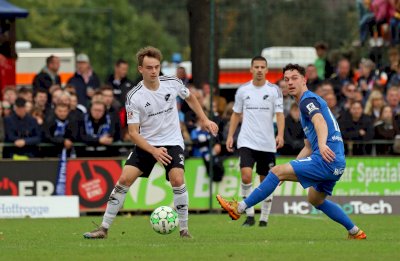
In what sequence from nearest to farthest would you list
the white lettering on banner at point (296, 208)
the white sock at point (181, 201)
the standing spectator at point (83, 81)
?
the white sock at point (181, 201) < the white lettering on banner at point (296, 208) < the standing spectator at point (83, 81)

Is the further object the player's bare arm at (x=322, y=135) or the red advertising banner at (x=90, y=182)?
the red advertising banner at (x=90, y=182)

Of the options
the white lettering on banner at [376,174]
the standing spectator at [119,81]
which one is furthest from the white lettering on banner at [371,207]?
the standing spectator at [119,81]

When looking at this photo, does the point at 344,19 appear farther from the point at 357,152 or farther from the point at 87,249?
the point at 87,249

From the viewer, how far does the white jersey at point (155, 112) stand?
46.5 feet

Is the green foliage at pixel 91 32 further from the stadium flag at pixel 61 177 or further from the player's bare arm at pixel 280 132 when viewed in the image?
the player's bare arm at pixel 280 132

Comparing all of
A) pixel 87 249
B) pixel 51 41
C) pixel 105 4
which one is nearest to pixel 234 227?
pixel 87 249

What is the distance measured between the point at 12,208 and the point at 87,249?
294 inches

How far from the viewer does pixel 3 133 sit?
2130cm

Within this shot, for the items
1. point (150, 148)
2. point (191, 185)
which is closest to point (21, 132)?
point (191, 185)

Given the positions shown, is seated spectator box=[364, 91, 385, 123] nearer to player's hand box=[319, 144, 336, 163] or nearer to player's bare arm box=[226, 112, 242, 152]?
player's bare arm box=[226, 112, 242, 152]

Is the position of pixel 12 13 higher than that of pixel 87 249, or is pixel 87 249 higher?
pixel 12 13

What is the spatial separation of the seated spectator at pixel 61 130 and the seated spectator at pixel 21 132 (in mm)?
196

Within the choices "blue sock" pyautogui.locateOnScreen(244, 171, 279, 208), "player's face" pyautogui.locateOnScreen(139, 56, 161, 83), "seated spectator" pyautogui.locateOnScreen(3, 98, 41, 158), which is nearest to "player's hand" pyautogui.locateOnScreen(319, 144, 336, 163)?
"blue sock" pyautogui.locateOnScreen(244, 171, 279, 208)

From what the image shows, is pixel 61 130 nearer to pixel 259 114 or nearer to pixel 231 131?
pixel 231 131
